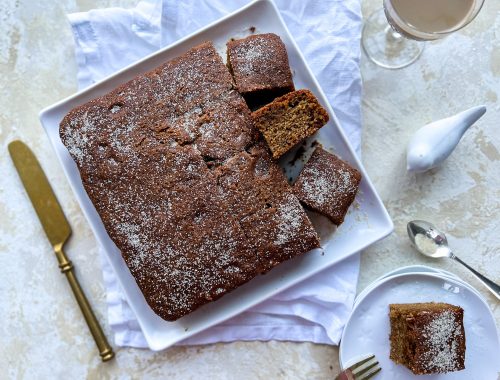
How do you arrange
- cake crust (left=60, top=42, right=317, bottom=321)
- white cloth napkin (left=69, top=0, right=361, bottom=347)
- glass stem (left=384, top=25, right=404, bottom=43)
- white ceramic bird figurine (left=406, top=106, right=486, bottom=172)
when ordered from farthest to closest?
glass stem (left=384, top=25, right=404, bottom=43)
white cloth napkin (left=69, top=0, right=361, bottom=347)
white ceramic bird figurine (left=406, top=106, right=486, bottom=172)
cake crust (left=60, top=42, right=317, bottom=321)

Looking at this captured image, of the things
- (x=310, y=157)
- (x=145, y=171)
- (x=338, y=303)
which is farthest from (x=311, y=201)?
(x=145, y=171)

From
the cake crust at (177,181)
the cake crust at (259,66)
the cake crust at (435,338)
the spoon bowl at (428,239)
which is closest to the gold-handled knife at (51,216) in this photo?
the cake crust at (177,181)

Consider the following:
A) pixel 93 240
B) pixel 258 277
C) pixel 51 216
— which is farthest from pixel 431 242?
pixel 51 216

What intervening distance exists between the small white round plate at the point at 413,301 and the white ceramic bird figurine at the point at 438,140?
544mm

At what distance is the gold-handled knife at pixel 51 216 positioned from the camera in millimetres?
2600

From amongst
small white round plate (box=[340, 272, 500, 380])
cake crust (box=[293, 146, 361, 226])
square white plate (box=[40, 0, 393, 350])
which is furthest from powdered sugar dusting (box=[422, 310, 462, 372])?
cake crust (box=[293, 146, 361, 226])

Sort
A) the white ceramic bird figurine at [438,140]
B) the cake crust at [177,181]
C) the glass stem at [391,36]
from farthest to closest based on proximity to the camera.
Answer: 1. the glass stem at [391,36]
2. the white ceramic bird figurine at [438,140]
3. the cake crust at [177,181]

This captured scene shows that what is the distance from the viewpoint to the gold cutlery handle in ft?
8.52

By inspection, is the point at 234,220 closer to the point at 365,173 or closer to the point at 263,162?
the point at 263,162

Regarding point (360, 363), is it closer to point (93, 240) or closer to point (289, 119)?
point (289, 119)

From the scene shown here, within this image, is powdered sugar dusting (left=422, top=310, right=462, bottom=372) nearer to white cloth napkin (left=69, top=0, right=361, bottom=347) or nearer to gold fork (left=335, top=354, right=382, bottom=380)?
gold fork (left=335, top=354, right=382, bottom=380)

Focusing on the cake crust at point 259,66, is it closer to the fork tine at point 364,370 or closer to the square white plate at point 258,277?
the square white plate at point 258,277

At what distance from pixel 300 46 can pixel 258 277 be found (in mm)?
1159

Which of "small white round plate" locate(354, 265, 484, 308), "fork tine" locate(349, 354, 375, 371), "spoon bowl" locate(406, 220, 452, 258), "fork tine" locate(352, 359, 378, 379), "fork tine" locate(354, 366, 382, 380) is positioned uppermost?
"spoon bowl" locate(406, 220, 452, 258)
